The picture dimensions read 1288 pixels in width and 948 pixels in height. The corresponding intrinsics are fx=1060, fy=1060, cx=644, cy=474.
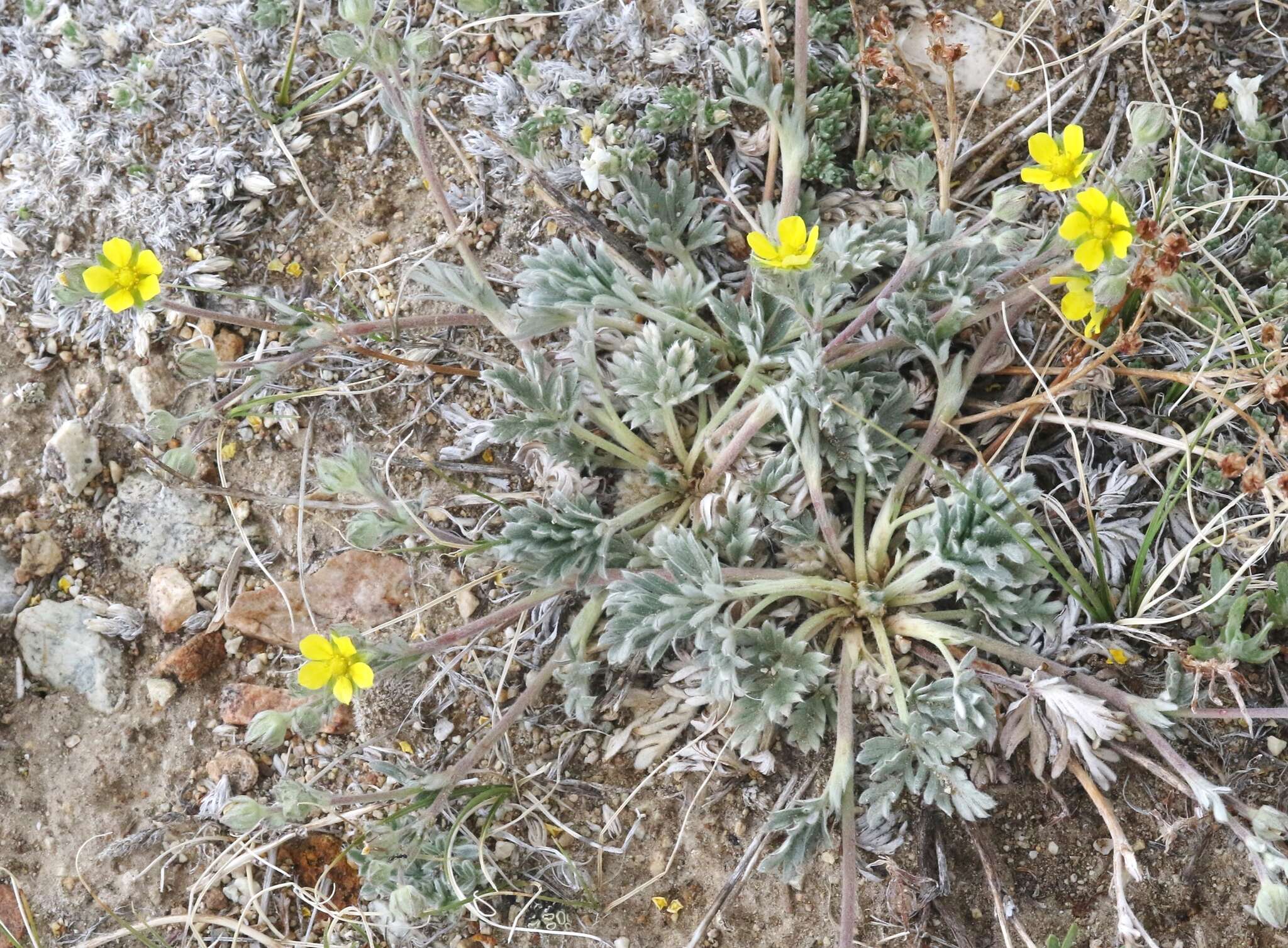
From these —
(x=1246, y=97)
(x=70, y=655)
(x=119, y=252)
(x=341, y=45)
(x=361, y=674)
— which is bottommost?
(x=70, y=655)

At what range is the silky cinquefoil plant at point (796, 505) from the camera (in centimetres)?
221

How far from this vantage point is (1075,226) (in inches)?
78.4

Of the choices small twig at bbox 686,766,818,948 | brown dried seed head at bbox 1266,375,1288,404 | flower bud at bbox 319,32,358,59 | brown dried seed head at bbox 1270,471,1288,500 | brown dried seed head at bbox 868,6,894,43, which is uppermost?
flower bud at bbox 319,32,358,59

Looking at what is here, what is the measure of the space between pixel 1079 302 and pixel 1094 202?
0.26 metres

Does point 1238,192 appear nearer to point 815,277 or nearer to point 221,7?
point 815,277

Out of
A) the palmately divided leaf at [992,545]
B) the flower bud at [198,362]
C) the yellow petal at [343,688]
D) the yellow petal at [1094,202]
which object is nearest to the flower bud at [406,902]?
the yellow petal at [343,688]

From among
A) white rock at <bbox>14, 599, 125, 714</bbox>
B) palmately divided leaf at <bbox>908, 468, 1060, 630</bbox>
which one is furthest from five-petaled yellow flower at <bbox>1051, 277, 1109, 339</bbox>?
white rock at <bbox>14, 599, 125, 714</bbox>

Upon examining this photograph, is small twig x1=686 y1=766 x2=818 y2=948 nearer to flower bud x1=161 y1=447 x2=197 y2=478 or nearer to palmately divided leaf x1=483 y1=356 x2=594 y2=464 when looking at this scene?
palmately divided leaf x1=483 y1=356 x2=594 y2=464

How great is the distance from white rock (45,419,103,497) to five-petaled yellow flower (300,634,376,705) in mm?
1148

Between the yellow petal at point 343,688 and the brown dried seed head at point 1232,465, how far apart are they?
177cm

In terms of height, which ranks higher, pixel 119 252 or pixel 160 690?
pixel 119 252

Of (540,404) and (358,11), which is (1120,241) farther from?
(358,11)

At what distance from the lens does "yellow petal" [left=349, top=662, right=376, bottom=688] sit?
2.10 m

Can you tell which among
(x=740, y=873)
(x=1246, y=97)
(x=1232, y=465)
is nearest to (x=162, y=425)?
(x=740, y=873)
